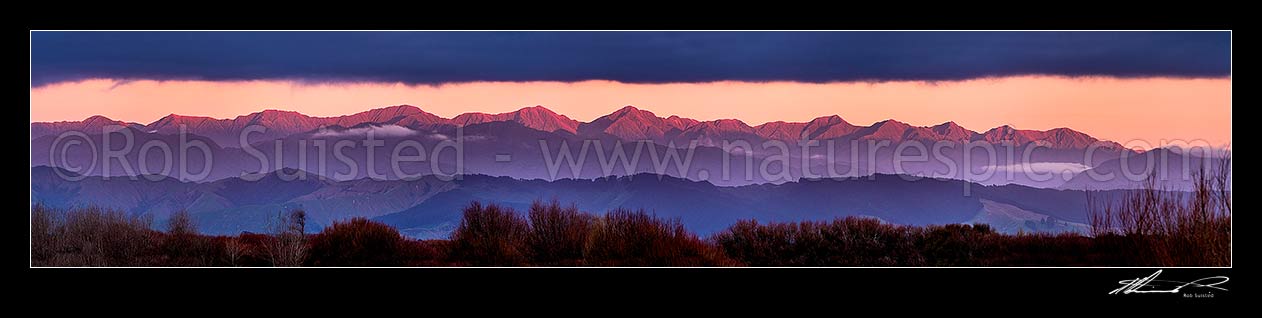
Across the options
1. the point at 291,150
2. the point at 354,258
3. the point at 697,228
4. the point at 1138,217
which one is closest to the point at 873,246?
the point at 697,228

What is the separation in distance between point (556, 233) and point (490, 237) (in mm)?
833

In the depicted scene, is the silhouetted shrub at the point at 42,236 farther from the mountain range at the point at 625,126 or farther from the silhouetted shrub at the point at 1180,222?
the silhouetted shrub at the point at 1180,222

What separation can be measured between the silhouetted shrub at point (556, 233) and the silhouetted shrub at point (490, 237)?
0.47 feet

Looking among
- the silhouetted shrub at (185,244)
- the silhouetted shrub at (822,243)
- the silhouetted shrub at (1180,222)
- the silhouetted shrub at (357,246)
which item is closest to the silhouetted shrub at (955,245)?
the silhouetted shrub at (822,243)

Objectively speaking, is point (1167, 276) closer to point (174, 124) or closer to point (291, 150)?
point (291, 150)

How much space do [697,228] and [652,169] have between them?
3819 millimetres

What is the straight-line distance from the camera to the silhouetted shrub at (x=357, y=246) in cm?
1334

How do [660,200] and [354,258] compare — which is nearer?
[354,258]

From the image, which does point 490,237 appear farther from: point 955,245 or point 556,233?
point 955,245

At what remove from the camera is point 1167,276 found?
425 inches

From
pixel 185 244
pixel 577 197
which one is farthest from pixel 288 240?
pixel 577 197
